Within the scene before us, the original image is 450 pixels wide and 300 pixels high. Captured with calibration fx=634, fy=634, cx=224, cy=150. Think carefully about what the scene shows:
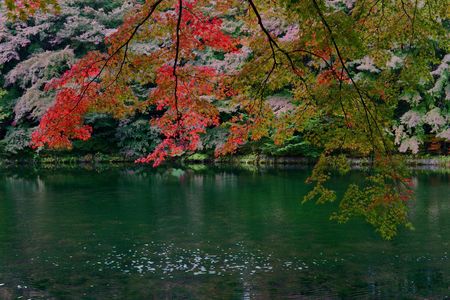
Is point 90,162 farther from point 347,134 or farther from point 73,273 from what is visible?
point 347,134

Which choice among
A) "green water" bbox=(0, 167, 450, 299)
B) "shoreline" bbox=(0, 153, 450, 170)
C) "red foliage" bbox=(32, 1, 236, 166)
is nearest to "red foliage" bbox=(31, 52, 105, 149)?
"red foliage" bbox=(32, 1, 236, 166)

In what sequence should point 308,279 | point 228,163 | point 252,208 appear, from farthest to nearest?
point 228,163 → point 252,208 → point 308,279

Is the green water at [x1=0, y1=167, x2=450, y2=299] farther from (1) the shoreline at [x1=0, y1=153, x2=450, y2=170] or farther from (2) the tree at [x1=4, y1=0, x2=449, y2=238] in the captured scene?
(1) the shoreline at [x1=0, y1=153, x2=450, y2=170]

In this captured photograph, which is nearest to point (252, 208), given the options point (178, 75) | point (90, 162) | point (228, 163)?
point (178, 75)

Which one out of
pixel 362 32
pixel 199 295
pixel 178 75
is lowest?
pixel 199 295

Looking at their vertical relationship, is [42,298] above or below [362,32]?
below

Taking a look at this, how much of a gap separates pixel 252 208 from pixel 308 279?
6.60 metres

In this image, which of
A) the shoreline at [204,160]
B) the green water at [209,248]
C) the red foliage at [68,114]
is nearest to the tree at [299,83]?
the red foliage at [68,114]

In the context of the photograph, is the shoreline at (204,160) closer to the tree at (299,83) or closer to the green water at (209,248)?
the green water at (209,248)

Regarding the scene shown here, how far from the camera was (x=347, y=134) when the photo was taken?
6598mm

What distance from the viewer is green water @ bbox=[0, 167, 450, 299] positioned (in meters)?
8.20

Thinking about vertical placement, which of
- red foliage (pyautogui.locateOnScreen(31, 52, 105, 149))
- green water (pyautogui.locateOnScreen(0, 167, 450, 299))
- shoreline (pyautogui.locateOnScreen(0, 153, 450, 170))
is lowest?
green water (pyautogui.locateOnScreen(0, 167, 450, 299))

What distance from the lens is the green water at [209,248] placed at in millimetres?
8195

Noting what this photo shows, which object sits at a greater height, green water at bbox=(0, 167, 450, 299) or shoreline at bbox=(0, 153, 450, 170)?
shoreline at bbox=(0, 153, 450, 170)
